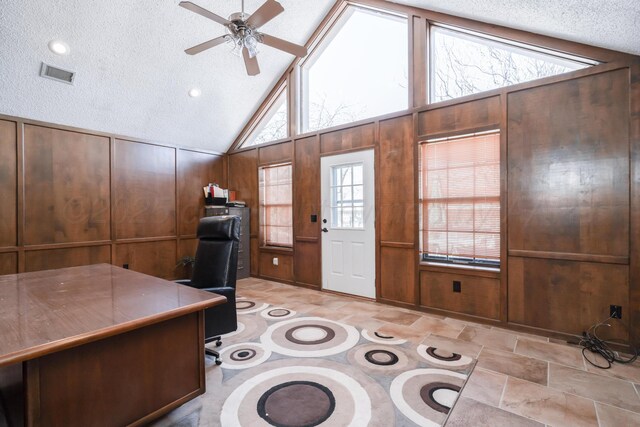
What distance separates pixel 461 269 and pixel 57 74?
5.00 metres

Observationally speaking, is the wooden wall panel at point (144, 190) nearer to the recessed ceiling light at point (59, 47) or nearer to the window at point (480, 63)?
the recessed ceiling light at point (59, 47)

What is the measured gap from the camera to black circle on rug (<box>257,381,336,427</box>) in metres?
1.71

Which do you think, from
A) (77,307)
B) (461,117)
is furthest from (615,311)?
(77,307)

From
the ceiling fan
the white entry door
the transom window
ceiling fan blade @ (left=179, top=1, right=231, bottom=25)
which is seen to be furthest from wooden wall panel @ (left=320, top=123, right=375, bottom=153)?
ceiling fan blade @ (left=179, top=1, right=231, bottom=25)

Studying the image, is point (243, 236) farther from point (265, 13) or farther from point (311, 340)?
point (265, 13)

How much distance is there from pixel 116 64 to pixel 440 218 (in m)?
4.21

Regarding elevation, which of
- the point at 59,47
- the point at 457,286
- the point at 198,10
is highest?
the point at 59,47

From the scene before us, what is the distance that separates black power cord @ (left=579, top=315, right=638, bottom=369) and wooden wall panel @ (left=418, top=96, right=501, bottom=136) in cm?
203

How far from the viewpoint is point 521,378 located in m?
2.14

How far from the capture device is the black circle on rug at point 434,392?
182cm

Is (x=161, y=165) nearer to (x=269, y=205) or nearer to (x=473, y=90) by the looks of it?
(x=269, y=205)

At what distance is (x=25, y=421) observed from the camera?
1074 mm


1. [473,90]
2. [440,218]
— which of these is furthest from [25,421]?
[473,90]

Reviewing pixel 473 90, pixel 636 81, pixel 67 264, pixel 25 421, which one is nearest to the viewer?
pixel 25 421
